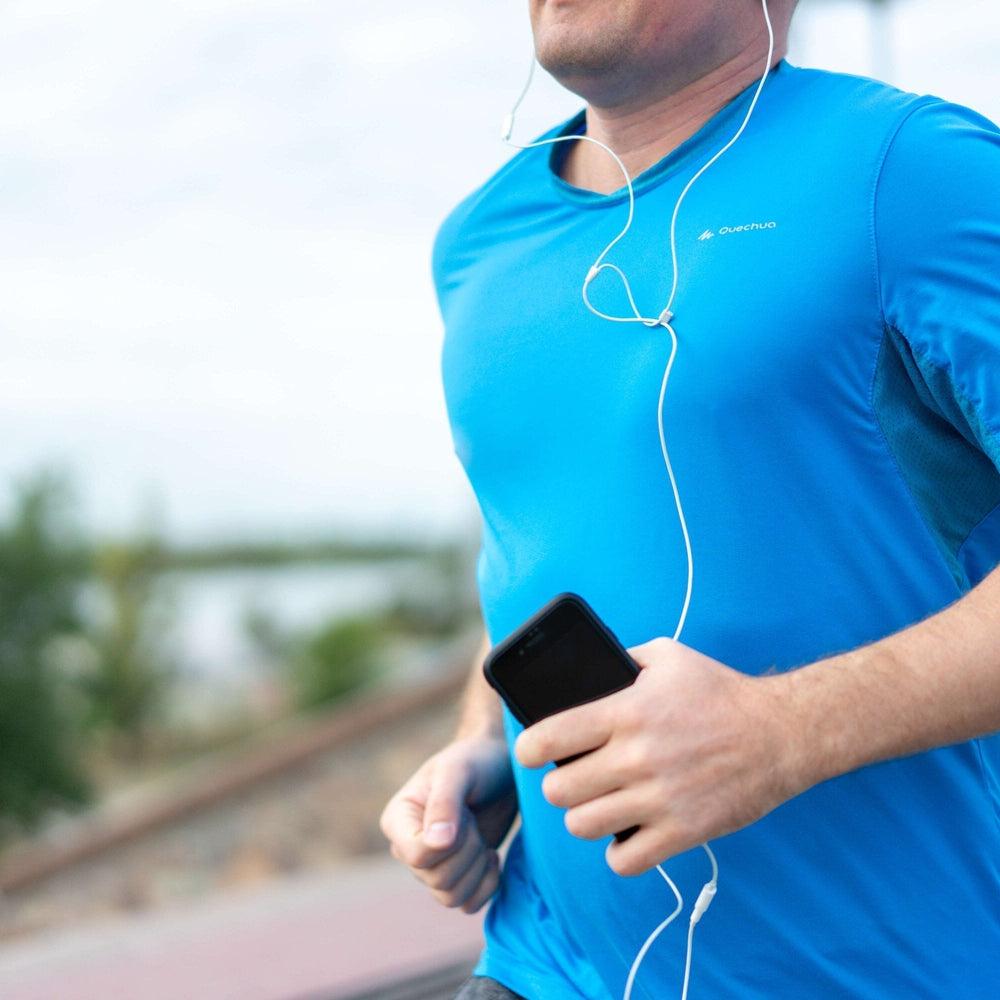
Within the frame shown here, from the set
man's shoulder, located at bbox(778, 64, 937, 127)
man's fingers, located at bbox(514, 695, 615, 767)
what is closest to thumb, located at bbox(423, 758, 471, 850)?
man's fingers, located at bbox(514, 695, 615, 767)

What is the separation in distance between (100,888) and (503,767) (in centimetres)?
568

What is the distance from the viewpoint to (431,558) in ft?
43.8

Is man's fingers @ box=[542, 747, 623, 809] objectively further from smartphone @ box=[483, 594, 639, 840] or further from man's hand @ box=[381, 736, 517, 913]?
man's hand @ box=[381, 736, 517, 913]

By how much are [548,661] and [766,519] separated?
0.91ft

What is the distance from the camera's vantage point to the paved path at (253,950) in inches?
137

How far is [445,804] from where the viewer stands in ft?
4.62

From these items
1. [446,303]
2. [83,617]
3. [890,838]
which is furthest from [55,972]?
[83,617]

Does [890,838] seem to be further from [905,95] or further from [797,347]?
[905,95]

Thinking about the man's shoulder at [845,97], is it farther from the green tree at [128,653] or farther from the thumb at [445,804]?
the green tree at [128,653]

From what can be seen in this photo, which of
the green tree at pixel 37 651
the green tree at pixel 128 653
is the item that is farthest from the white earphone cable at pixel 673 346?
the green tree at pixel 128 653

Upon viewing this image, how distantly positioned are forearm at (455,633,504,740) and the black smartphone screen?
49 cm

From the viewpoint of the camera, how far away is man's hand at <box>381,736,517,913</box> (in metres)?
1.40

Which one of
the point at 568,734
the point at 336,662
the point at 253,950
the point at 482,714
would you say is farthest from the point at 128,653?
the point at 568,734

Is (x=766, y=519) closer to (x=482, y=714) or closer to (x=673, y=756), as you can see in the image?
(x=673, y=756)
